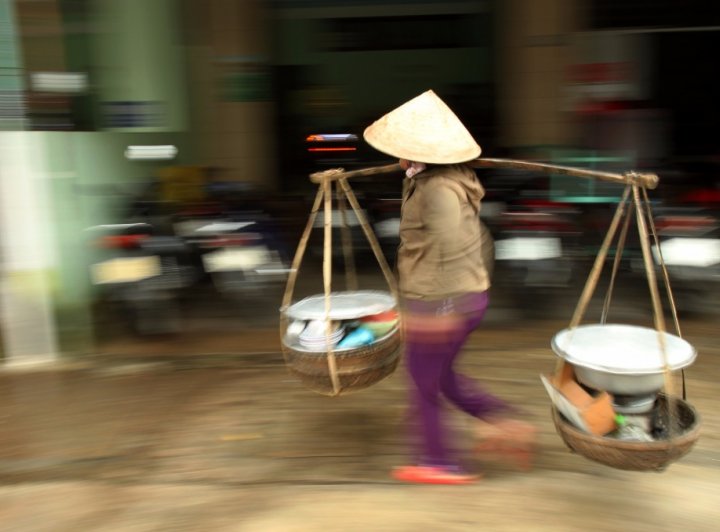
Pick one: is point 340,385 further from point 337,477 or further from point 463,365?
point 463,365

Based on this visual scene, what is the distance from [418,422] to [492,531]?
1.66 ft

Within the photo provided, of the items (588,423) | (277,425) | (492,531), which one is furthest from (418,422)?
(277,425)

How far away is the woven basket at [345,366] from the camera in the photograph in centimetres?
279

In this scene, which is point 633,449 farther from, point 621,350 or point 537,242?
point 537,242

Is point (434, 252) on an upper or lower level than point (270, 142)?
lower

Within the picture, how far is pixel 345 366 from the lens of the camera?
9.17ft

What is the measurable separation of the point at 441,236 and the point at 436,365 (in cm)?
52

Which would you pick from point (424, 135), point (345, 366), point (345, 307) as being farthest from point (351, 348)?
point (424, 135)

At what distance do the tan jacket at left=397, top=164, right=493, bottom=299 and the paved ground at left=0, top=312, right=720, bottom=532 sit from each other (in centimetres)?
86

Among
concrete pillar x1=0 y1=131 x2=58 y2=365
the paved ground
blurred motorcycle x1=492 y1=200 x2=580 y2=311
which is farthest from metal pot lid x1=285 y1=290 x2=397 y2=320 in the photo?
concrete pillar x1=0 y1=131 x2=58 y2=365

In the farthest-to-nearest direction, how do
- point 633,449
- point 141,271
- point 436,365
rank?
point 141,271, point 436,365, point 633,449

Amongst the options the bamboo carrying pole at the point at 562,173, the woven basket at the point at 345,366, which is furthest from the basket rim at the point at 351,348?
the bamboo carrying pole at the point at 562,173

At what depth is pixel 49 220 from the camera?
4.38 meters

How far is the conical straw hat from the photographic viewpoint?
8.29ft
